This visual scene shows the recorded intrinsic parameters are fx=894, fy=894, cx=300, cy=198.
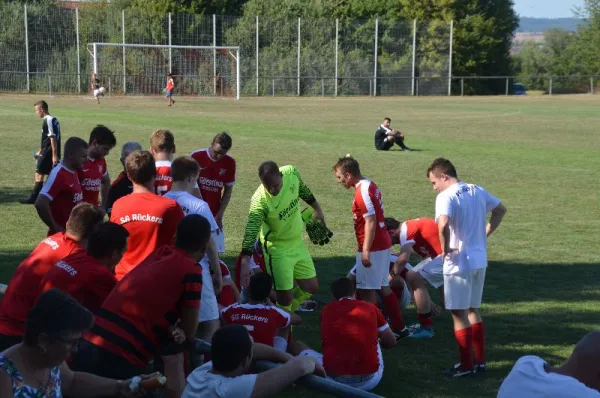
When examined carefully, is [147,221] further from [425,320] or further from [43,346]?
[425,320]

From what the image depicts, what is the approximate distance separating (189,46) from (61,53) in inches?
308

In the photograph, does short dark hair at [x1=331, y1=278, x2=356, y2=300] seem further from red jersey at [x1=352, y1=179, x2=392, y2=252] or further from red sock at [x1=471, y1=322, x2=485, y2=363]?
red jersey at [x1=352, y1=179, x2=392, y2=252]

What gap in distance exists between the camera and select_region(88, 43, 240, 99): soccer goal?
54.1 meters

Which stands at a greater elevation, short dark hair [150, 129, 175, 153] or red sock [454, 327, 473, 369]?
short dark hair [150, 129, 175, 153]

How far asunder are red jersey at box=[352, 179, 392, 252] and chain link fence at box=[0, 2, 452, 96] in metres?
46.8

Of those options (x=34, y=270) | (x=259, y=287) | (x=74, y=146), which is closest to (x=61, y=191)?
(x=74, y=146)

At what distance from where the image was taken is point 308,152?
85.5 feet

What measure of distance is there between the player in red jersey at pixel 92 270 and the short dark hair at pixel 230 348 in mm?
1155

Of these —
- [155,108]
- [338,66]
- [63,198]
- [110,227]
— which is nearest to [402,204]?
[63,198]

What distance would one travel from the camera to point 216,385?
4.68 metres

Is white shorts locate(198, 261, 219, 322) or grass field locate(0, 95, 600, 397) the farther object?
grass field locate(0, 95, 600, 397)

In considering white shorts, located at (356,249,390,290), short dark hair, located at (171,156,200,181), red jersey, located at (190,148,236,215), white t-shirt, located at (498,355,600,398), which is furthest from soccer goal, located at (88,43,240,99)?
white t-shirt, located at (498,355,600,398)

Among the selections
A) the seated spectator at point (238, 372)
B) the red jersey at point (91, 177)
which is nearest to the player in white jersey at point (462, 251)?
the seated spectator at point (238, 372)

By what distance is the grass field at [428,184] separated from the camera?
8.83 metres
